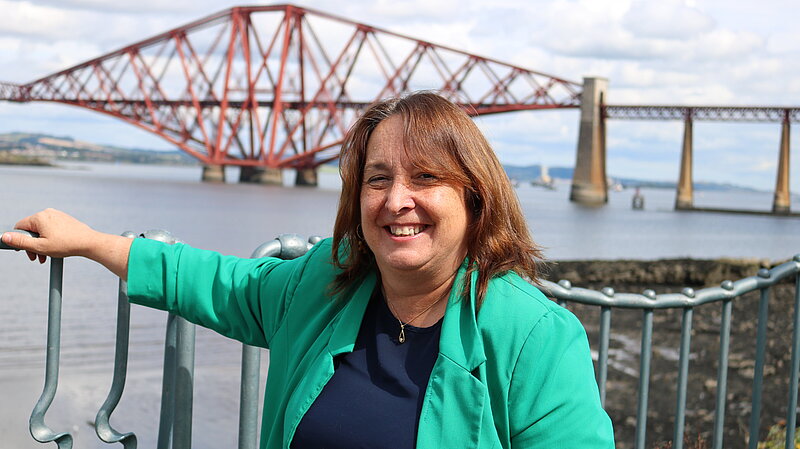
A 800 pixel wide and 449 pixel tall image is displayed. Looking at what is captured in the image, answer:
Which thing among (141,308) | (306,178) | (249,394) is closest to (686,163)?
(306,178)

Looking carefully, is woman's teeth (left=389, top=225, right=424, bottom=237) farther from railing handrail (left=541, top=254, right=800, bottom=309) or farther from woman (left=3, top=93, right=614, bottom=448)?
railing handrail (left=541, top=254, right=800, bottom=309)

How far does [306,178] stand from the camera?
194 feet

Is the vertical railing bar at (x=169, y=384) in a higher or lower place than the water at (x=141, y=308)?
→ higher

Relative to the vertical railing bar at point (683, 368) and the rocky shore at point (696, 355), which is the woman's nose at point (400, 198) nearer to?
the vertical railing bar at point (683, 368)

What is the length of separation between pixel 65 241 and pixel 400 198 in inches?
28.1

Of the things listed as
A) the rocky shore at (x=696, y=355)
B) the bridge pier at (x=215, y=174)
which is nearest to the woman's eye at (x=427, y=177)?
the rocky shore at (x=696, y=355)

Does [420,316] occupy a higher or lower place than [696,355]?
higher

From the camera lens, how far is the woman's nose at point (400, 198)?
5.09 ft

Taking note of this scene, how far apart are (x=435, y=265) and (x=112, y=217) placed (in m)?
26.5

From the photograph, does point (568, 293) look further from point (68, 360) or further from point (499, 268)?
point (68, 360)

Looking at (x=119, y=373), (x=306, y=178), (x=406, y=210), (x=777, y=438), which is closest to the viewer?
(x=406, y=210)

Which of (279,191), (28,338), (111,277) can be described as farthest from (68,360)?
(279,191)

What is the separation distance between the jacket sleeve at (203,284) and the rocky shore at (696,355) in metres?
1.89

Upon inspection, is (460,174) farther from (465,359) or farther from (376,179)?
(465,359)
